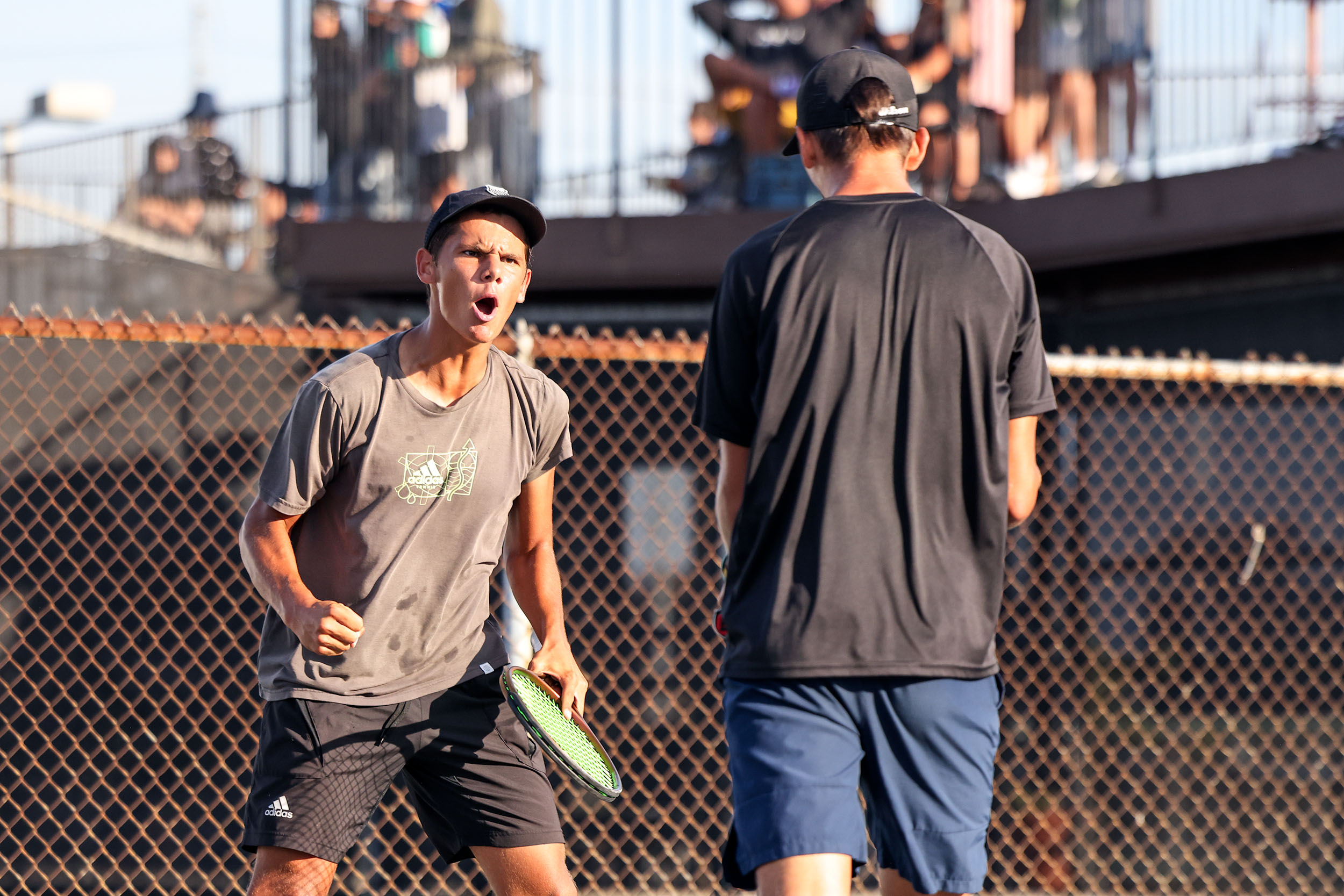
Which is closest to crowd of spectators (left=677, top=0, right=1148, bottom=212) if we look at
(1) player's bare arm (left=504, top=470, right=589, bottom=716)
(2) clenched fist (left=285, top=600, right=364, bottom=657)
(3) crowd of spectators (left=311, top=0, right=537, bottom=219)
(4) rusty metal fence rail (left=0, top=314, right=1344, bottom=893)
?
(3) crowd of spectators (left=311, top=0, right=537, bottom=219)

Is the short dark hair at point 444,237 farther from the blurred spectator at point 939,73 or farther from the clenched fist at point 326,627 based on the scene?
the blurred spectator at point 939,73

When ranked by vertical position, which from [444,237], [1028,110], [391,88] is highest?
[391,88]

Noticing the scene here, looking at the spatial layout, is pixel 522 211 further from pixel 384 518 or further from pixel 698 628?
pixel 698 628

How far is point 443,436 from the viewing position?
311cm

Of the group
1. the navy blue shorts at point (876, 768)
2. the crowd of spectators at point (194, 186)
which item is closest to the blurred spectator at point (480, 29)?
the crowd of spectators at point (194, 186)

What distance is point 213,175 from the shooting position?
9.86 metres

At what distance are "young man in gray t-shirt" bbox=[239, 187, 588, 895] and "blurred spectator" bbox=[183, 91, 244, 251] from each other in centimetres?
733

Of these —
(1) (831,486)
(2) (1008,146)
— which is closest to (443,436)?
(1) (831,486)

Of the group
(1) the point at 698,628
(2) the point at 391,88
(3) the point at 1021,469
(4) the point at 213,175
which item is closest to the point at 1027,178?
(1) the point at 698,628

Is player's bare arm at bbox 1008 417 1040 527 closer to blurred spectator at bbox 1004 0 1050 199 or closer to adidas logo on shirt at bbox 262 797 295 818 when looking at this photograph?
adidas logo on shirt at bbox 262 797 295 818

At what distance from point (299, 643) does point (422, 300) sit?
241 inches

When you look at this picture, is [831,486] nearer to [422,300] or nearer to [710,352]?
[710,352]

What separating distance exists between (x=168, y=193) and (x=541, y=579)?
8.13m

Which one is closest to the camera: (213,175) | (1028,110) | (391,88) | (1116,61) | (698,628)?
(698,628)
